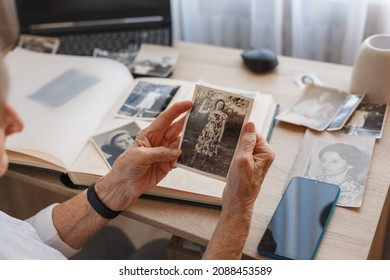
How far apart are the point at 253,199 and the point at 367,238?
20cm

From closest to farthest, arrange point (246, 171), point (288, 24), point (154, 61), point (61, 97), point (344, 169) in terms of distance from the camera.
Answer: point (246, 171) → point (344, 169) → point (61, 97) → point (154, 61) → point (288, 24)

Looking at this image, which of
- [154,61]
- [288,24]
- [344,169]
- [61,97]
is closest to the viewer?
[344,169]

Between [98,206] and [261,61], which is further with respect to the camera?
[261,61]

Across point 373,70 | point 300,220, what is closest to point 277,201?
point 300,220

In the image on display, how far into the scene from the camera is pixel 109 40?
4.67 ft

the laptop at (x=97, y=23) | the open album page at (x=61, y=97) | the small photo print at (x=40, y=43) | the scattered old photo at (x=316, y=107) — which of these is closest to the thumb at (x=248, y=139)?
the scattered old photo at (x=316, y=107)

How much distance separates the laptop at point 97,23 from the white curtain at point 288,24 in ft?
0.99

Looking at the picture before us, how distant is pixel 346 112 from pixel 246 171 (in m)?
0.38

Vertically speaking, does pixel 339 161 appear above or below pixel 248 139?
below

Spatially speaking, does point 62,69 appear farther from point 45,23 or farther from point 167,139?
point 167,139

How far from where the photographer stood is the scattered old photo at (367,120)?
106cm

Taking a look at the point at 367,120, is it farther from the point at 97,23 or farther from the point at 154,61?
the point at 97,23

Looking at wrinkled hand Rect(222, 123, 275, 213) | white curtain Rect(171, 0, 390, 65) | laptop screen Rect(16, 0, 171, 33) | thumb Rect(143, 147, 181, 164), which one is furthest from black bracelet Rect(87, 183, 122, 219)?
white curtain Rect(171, 0, 390, 65)

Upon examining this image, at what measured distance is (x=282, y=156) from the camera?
1034 mm
